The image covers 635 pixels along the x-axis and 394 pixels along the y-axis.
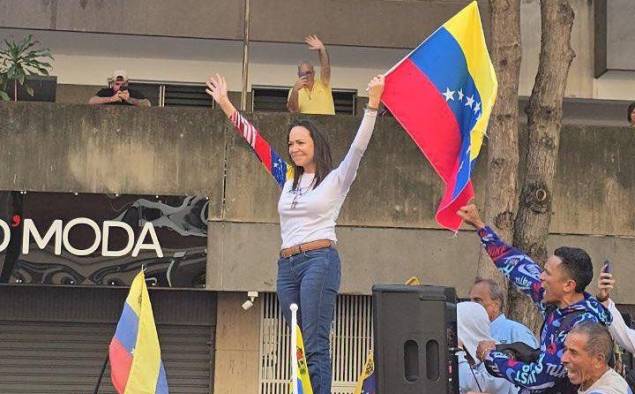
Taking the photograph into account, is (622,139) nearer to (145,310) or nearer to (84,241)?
(84,241)

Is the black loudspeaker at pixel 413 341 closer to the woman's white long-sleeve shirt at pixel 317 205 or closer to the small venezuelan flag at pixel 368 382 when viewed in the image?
the small venezuelan flag at pixel 368 382

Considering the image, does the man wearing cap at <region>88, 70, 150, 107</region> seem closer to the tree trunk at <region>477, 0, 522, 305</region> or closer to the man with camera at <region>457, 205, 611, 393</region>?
the tree trunk at <region>477, 0, 522, 305</region>

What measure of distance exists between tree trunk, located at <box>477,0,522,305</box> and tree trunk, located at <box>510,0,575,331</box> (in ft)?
0.60

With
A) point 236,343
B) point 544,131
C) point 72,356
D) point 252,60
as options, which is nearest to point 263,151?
point 544,131

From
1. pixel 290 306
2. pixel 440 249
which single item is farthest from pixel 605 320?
pixel 440 249

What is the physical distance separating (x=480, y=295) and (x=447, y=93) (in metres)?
1.52

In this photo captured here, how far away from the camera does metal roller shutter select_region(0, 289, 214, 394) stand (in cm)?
1304

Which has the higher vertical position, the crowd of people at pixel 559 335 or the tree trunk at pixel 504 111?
the tree trunk at pixel 504 111

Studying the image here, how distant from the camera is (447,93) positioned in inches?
286

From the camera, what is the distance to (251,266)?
1277 centimetres

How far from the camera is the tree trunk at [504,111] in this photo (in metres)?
11.2

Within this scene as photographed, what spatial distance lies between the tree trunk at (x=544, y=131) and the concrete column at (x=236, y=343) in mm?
3596

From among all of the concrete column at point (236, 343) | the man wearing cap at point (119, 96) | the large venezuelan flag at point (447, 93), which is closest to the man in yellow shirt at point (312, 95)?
the man wearing cap at point (119, 96)

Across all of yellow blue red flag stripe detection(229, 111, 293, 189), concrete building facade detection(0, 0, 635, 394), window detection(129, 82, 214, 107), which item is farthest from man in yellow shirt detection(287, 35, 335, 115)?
yellow blue red flag stripe detection(229, 111, 293, 189)
